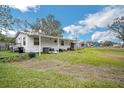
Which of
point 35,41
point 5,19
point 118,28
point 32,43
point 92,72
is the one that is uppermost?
point 5,19

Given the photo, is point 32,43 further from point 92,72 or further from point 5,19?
point 92,72

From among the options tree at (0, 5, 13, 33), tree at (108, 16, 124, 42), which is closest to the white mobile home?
tree at (0, 5, 13, 33)

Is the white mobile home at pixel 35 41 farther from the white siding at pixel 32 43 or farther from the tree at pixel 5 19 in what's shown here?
the tree at pixel 5 19

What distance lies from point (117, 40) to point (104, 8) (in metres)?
2.30

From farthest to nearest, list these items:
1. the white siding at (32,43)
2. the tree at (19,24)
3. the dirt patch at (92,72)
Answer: the white siding at (32,43), the tree at (19,24), the dirt patch at (92,72)

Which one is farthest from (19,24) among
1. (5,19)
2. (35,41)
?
(5,19)

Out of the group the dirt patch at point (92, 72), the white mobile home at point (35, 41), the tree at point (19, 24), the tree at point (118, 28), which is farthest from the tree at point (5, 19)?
the tree at point (118, 28)

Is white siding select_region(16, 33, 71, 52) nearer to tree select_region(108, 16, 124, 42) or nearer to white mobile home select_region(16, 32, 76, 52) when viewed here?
white mobile home select_region(16, 32, 76, 52)

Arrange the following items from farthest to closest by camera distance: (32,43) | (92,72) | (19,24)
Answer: (19,24), (32,43), (92,72)

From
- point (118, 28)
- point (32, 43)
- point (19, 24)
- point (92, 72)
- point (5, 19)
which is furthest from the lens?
point (19, 24)

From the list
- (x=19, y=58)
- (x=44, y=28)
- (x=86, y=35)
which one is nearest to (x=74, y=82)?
(x=86, y=35)

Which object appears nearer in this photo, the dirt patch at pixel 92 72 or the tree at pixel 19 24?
the dirt patch at pixel 92 72

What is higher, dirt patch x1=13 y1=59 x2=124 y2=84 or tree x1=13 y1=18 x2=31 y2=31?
tree x1=13 y1=18 x2=31 y2=31

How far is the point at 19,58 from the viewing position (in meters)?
8.05
